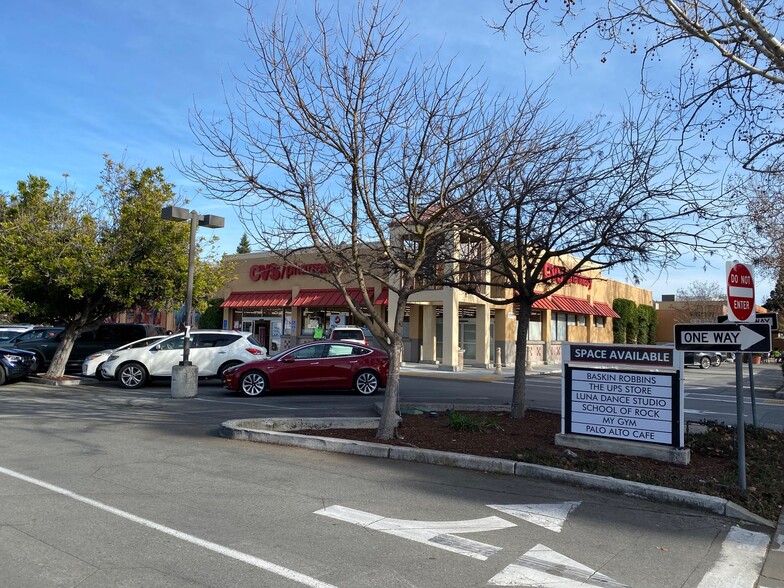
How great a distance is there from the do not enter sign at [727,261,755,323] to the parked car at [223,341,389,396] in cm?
1008

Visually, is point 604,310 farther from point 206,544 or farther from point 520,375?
point 206,544

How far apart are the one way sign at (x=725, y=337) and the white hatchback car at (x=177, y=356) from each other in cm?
1273

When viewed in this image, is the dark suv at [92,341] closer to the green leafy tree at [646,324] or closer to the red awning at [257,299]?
the red awning at [257,299]

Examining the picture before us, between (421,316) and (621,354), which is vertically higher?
(421,316)

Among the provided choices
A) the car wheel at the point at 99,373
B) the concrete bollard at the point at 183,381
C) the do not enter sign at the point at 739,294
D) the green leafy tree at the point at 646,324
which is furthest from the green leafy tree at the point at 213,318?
the do not enter sign at the point at 739,294

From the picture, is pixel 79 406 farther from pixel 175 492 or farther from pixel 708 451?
pixel 708 451

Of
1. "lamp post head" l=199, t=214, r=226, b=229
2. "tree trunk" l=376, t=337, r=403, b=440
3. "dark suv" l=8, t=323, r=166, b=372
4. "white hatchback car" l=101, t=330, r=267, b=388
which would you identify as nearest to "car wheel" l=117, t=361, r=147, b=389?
"white hatchback car" l=101, t=330, r=267, b=388

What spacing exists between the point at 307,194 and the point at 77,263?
9944 mm

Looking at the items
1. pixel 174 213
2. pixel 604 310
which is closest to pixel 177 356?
pixel 174 213

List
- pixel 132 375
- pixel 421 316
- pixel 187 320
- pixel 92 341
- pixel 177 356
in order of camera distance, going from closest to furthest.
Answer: pixel 187 320 → pixel 132 375 → pixel 177 356 → pixel 92 341 → pixel 421 316

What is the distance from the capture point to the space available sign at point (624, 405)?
8180 millimetres

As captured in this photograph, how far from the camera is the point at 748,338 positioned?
6953 millimetres

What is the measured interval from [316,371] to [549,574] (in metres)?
11.7

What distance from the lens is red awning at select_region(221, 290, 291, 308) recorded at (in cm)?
3375
